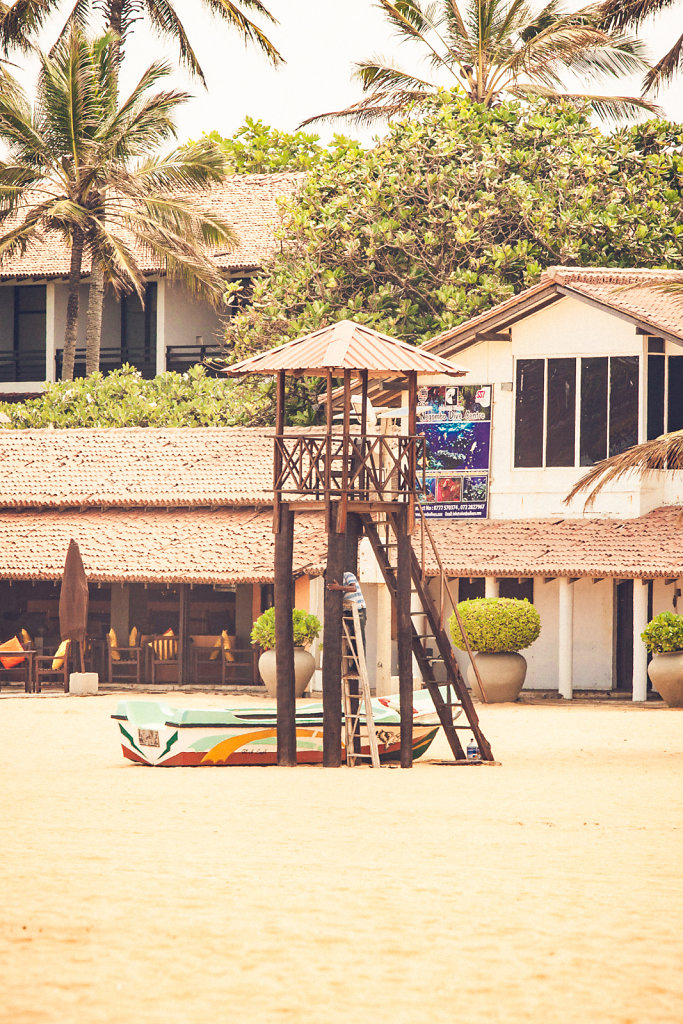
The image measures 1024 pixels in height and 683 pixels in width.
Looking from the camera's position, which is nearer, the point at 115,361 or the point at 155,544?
the point at 155,544

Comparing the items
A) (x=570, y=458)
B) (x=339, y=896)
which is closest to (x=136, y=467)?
(x=570, y=458)

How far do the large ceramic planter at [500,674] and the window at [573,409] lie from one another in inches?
137

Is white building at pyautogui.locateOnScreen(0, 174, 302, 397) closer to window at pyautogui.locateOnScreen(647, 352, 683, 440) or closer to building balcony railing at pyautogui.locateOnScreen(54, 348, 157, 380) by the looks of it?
building balcony railing at pyautogui.locateOnScreen(54, 348, 157, 380)

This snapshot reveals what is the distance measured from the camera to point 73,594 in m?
23.8

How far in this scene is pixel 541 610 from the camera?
2466cm

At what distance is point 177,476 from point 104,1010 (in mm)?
21423

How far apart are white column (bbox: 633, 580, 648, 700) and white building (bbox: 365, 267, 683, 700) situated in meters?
0.44

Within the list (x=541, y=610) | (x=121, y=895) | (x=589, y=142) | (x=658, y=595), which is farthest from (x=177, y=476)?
(x=121, y=895)

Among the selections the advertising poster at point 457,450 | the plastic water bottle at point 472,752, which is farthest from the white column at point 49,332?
the plastic water bottle at point 472,752

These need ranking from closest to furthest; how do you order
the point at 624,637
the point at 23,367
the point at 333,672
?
the point at 333,672 < the point at 624,637 < the point at 23,367

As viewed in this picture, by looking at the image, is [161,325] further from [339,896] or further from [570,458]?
[339,896]

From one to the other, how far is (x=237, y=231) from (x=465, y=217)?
28.5ft

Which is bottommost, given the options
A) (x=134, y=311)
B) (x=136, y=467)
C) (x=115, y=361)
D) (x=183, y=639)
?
(x=183, y=639)

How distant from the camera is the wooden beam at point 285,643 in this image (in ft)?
50.9
